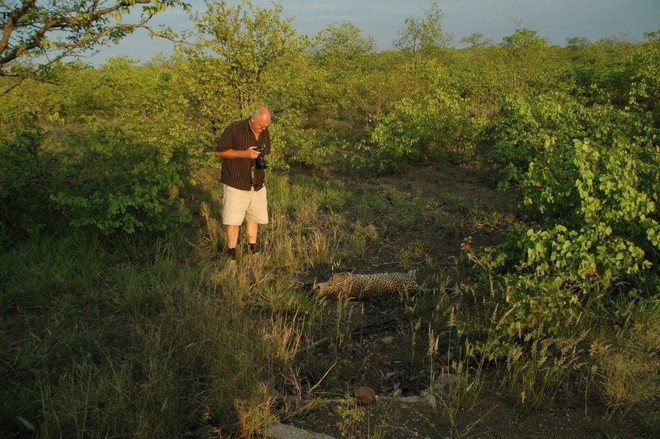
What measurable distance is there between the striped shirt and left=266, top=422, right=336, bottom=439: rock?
3167 mm

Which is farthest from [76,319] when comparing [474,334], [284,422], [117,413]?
[474,334]

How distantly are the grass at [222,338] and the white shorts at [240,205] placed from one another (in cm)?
41

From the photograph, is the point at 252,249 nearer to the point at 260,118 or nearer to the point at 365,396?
the point at 260,118

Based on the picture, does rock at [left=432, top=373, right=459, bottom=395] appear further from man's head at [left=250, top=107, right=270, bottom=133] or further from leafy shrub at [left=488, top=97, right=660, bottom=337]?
man's head at [left=250, top=107, right=270, bottom=133]

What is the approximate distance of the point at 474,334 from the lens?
148 inches

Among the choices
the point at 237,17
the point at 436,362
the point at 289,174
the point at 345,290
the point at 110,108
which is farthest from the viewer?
the point at 110,108

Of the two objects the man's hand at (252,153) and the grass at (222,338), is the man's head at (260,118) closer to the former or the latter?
the man's hand at (252,153)

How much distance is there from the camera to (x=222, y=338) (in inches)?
138

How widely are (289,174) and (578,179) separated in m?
6.10

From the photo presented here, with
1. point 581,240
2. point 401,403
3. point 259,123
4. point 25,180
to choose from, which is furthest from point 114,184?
point 581,240

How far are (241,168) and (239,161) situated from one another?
8cm

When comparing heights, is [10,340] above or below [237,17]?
below

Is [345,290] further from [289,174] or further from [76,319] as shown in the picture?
[289,174]


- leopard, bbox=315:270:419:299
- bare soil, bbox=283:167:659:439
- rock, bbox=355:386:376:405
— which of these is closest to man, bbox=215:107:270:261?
leopard, bbox=315:270:419:299
